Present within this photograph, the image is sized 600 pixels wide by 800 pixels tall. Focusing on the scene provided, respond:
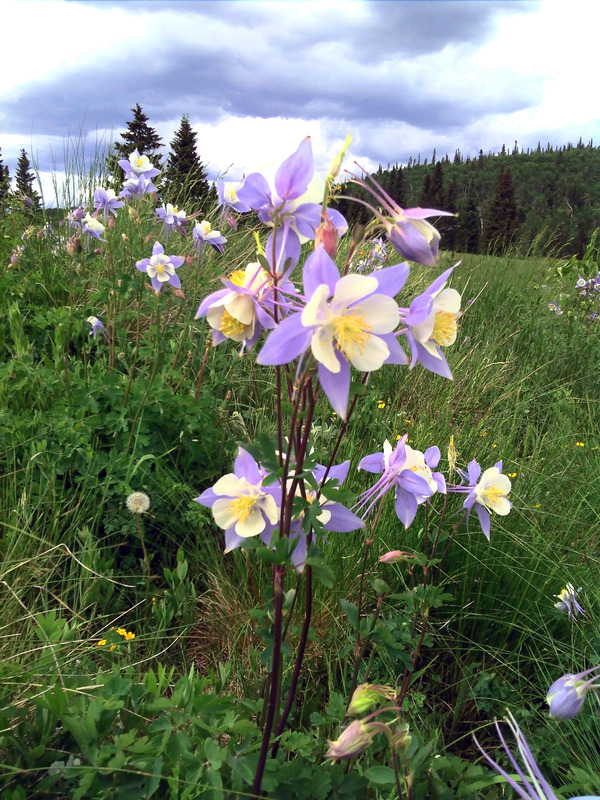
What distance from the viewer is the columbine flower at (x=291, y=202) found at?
993 mm

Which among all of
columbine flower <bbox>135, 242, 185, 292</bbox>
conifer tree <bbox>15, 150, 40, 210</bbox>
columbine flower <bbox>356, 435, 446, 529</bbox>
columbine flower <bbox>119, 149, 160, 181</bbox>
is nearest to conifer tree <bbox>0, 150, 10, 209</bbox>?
conifer tree <bbox>15, 150, 40, 210</bbox>

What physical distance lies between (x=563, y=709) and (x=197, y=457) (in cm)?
204

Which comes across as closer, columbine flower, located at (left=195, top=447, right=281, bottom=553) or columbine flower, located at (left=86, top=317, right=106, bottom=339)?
columbine flower, located at (left=195, top=447, right=281, bottom=553)

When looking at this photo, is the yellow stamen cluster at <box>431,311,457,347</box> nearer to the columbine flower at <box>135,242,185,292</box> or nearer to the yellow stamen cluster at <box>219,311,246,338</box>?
the yellow stamen cluster at <box>219,311,246,338</box>

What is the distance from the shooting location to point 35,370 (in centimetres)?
293

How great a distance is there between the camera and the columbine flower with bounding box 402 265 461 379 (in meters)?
1.01

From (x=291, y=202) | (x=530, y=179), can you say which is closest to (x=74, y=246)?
(x=291, y=202)

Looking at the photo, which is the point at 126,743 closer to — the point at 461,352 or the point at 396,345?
the point at 396,345

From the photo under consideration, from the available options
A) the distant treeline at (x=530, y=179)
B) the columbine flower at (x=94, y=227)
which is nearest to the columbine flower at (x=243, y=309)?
the columbine flower at (x=94, y=227)

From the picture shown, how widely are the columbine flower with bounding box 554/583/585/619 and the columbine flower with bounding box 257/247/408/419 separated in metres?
1.55

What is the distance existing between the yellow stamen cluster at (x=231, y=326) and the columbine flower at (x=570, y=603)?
1653mm

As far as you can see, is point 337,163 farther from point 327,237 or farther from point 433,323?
point 433,323

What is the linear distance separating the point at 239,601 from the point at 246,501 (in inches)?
48.2

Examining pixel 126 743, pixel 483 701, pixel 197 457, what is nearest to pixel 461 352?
pixel 197 457
